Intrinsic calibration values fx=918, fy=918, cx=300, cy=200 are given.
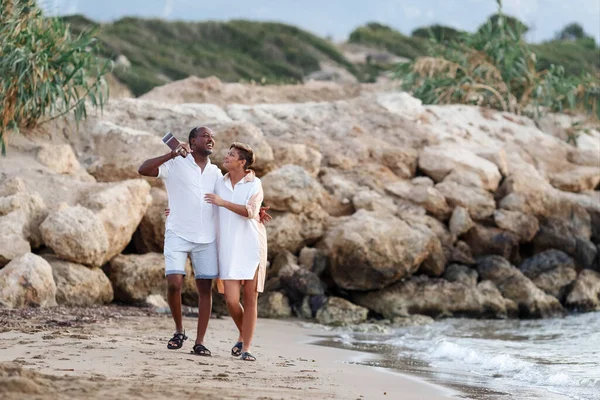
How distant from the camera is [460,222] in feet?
42.9

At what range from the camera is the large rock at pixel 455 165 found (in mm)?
14062

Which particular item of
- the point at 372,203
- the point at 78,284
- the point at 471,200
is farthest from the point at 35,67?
the point at 471,200

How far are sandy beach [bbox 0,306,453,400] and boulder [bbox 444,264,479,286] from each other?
4.10 metres

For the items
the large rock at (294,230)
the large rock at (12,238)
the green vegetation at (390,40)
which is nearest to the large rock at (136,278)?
the large rock at (12,238)

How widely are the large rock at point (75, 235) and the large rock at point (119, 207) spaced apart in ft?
1.11

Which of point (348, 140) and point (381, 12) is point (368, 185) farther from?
point (381, 12)

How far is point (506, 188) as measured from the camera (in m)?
14.0

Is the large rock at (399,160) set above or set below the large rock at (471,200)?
above

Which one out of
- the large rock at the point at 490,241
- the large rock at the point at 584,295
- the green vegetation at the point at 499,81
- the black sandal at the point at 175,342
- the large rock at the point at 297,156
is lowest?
the black sandal at the point at 175,342

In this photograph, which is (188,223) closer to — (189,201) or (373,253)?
(189,201)

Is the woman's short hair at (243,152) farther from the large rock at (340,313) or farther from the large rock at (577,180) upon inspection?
the large rock at (577,180)

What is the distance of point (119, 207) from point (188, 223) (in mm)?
4117

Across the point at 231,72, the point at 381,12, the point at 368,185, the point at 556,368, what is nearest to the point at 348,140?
the point at 368,185

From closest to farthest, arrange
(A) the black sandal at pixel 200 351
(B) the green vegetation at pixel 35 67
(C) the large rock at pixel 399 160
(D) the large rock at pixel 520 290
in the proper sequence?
(A) the black sandal at pixel 200 351, (B) the green vegetation at pixel 35 67, (D) the large rock at pixel 520 290, (C) the large rock at pixel 399 160
